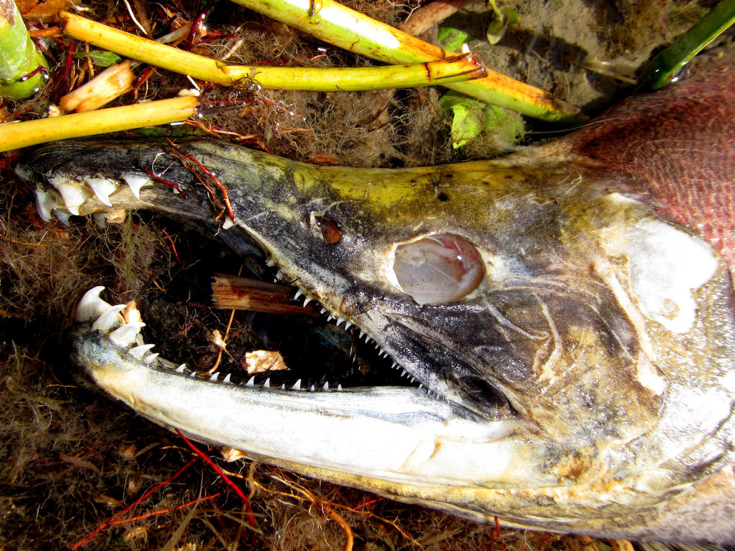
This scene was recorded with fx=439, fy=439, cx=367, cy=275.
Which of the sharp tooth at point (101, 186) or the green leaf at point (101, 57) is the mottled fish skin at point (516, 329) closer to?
the sharp tooth at point (101, 186)

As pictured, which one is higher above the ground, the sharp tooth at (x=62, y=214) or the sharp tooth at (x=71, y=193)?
the sharp tooth at (x=71, y=193)

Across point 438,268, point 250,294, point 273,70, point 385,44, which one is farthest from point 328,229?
point 385,44

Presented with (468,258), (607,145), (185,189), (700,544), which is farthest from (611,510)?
(185,189)

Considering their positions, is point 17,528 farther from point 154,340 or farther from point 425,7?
point 425,7

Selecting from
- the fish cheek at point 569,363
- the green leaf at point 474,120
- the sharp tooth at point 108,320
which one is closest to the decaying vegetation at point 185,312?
the green leaf at point 474,120

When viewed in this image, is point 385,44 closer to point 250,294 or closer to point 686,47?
point 250,294

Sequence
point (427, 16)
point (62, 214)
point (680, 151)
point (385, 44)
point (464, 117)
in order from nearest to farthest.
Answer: point (62, 214)
point (680, 151)
point (385, 44)
point (427, 16)
point (464, 117)

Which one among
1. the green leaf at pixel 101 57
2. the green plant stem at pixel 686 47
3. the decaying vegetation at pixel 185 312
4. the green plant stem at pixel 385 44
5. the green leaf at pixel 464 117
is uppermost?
the green plant stem at pixel 686 47
